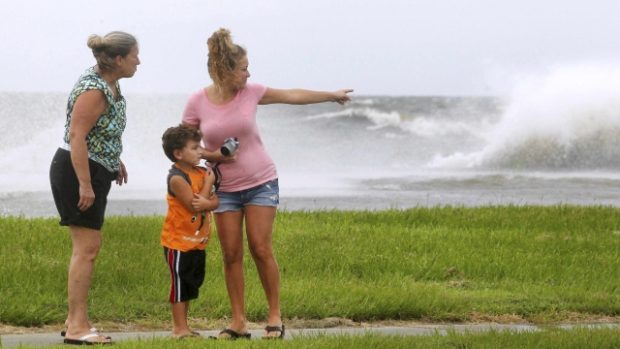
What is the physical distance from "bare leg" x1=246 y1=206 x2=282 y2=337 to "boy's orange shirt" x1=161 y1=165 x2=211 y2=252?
10.9 inches

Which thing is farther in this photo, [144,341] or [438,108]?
[438,108]

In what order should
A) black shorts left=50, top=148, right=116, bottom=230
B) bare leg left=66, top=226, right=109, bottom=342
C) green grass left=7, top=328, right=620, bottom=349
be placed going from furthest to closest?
bare leg left=66, top=226, right=109, bottom=342 < black shorts left=50, top=148, right=116, bottom=230 < green grass left=7, top=328, right=620, bottom=349

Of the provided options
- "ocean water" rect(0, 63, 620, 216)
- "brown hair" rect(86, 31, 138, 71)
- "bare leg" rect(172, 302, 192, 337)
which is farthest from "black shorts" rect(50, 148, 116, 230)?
"ocean water" rect(0, 63, 620, 216)

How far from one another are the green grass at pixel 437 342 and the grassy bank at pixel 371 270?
124 centimetres

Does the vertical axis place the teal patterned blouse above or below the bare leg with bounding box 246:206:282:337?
above

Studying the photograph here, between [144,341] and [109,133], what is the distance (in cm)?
120

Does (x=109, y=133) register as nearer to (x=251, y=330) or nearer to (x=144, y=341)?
(x=144, y=341)

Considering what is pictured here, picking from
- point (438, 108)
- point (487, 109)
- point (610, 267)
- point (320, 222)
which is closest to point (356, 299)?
point (610, 267)

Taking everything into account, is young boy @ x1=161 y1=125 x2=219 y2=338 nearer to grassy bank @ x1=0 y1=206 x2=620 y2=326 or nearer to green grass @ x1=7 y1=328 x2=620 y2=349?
green grass @ x1=7 y1=328 x2=620 y2=349

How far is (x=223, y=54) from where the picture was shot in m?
6.55

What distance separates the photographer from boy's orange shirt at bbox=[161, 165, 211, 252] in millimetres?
6590

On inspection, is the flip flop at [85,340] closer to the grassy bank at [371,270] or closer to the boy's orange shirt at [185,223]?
the boy's orange shirt at [185,223]

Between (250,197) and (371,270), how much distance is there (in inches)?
117

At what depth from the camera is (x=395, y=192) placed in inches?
920
